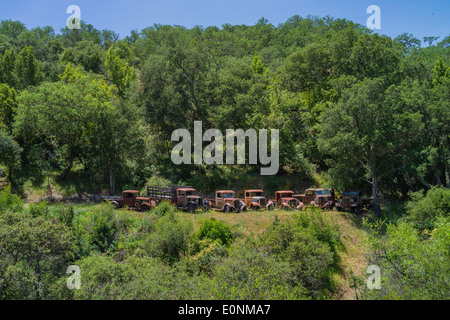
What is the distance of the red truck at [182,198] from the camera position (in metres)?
23.0

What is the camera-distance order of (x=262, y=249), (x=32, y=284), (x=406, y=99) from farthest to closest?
(x=406, y=99) → (x=262, y=249) → (x=32, y=284)

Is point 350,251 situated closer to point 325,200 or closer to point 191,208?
point 325,200

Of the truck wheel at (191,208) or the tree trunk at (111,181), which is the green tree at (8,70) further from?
the truck wheel at (191,208)

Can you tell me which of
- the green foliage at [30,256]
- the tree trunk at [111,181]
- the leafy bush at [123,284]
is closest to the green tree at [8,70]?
the tree trunk at [111,181]

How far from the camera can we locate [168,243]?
54.5 feet

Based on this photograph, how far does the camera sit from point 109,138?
27.9 m

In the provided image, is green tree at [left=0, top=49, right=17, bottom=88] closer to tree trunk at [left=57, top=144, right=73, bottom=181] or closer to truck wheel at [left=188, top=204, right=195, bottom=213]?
tree trunk at [left=57, top=144, right=73, bottom=181]

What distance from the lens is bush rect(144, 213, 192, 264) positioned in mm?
16422

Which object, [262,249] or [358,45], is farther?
[358,45]

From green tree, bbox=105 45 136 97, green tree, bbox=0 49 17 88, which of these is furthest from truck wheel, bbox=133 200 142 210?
green tree, bbox=0 49 17 88

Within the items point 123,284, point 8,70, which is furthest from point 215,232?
point 8,70

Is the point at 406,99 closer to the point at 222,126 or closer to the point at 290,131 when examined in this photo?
the point at 290,131
